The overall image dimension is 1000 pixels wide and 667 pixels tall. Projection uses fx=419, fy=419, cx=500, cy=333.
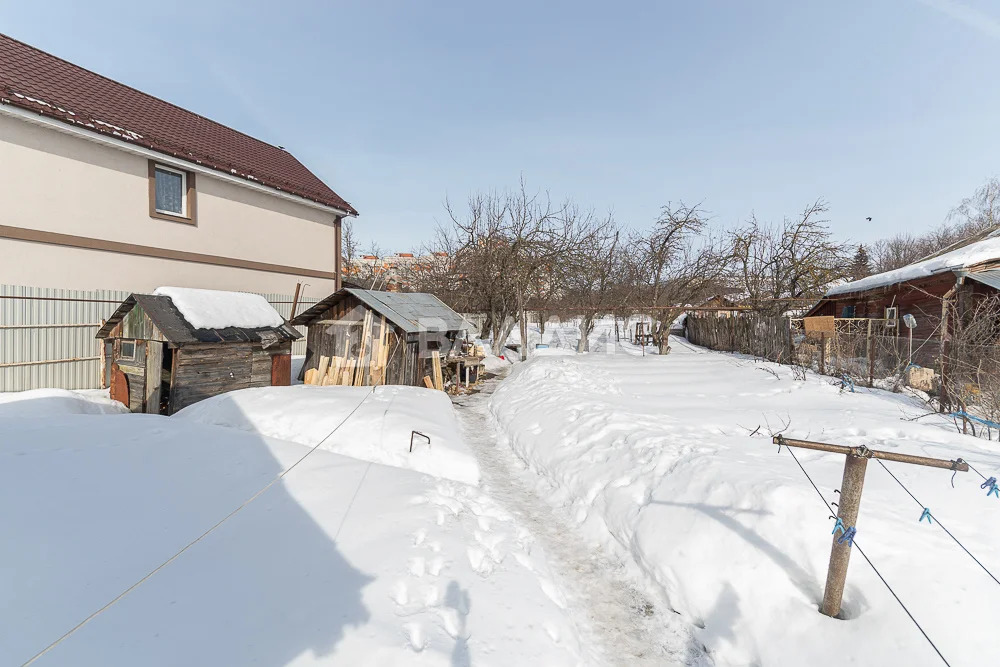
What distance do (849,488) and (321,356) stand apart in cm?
1159

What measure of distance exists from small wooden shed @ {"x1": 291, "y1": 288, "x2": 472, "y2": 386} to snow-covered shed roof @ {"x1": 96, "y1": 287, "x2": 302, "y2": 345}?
5.24 ft

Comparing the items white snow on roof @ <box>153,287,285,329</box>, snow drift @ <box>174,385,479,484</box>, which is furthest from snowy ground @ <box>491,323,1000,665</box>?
white snow on roof @ <box>153,287,285,329</box>

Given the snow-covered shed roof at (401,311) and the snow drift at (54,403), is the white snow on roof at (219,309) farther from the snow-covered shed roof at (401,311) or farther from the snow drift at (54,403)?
the snow drift at (54,403)

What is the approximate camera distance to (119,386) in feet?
29.0

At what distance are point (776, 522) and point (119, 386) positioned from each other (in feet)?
38.4

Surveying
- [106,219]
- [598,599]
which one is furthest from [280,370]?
[598,599]

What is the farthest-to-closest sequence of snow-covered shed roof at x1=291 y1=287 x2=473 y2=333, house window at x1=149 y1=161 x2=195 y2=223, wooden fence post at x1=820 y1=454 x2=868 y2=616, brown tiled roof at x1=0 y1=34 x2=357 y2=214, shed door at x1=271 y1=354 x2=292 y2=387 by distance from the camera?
1. snow-covered shed roof at x1=291 y1=287 x2=473 y2=333
2. house window at x1=149 y1=161 x2=195 y2=223
3. shed door at x1=271 y1=354 x2=292 y2=387
4. brown tiled roof at x1=0 y1=34 x2=357 y2=214
5. wooden fence post at x1=820 y1=454 x2=868 y2=616

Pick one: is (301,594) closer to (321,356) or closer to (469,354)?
(321,356)

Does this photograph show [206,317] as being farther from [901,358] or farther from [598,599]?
[901,358]

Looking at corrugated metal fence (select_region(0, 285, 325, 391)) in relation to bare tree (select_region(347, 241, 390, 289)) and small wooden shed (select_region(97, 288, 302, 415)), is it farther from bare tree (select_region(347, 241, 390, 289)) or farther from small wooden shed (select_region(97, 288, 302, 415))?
bare tree (select_region(347, 241, 390, 289))

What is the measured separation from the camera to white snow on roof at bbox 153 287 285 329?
28.5 ft

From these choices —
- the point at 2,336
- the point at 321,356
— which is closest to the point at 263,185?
the point at 321,356

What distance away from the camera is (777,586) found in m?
3.44

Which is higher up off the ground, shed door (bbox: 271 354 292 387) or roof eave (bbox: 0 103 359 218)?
roof eave (bbox: 0 103 359 218)
